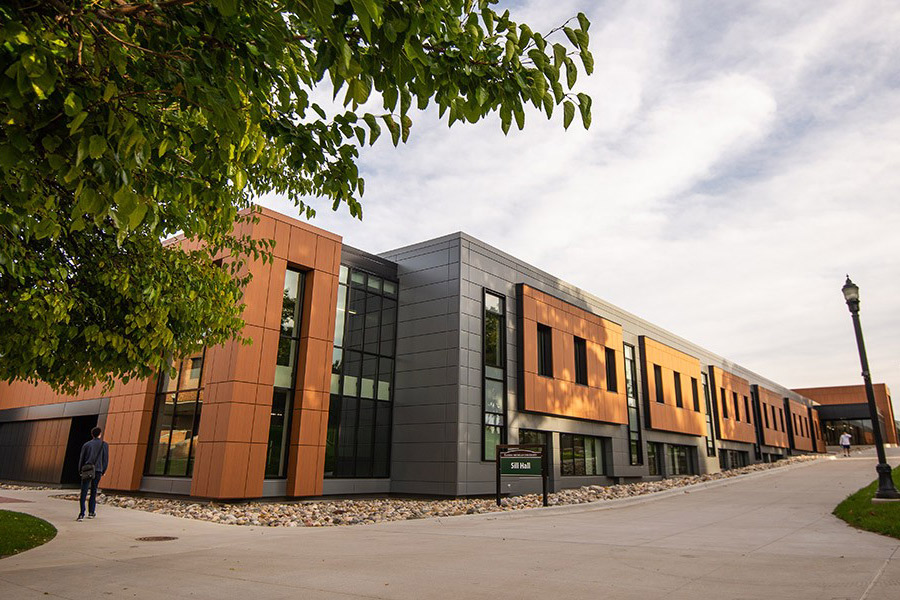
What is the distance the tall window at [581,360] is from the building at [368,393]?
0.09m

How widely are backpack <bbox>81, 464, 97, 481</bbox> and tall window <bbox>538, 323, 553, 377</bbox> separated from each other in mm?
15404

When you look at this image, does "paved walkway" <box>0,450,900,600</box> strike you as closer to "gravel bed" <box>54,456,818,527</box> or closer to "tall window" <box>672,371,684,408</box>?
"gravel bed" <box>54,456,818,527</box>

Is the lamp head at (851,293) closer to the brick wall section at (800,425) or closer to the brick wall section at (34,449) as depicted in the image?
the brick wall section at (34,449)

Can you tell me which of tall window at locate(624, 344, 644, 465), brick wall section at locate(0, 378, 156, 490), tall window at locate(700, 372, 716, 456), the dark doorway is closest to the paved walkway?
brick wall section at locate(0, 378, 156, 490)


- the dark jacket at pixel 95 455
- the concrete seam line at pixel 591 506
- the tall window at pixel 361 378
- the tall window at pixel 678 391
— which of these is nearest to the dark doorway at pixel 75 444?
the tall window at pixel 361 378

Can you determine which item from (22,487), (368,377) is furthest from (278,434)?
(22,487)

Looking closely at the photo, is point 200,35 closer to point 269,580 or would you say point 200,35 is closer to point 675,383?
point 269,580

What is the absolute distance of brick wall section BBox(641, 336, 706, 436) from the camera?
30.0 metres

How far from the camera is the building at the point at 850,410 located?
74.6 meters

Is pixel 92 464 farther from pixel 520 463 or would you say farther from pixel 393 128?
pixel 393 128

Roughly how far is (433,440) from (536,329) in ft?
21.1

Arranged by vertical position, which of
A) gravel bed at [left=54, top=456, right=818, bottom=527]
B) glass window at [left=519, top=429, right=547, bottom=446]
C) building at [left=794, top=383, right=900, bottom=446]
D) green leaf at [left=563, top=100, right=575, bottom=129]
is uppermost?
building at [left=794, top=383, right=900, bottom=446]

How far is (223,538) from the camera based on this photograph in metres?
9.62

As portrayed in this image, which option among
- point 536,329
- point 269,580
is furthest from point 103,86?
point 536,329
